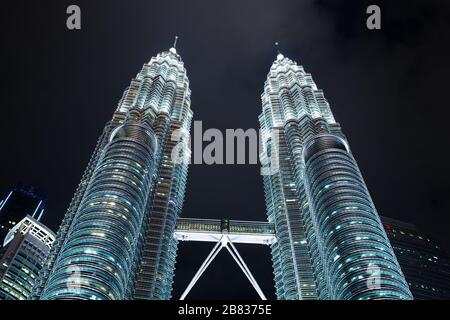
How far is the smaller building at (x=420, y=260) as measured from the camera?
163875 millimetres

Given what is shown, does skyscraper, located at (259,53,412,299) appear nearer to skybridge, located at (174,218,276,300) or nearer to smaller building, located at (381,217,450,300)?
skybridge, located at (174,218,276,300)

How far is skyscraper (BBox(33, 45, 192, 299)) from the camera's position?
285ft

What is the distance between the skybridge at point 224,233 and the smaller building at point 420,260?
65.7m

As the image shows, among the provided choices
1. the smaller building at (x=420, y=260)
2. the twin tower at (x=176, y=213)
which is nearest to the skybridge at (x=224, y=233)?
the twin tower at (x=176, y=213)

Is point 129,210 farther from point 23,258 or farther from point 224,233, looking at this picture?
point 23,258

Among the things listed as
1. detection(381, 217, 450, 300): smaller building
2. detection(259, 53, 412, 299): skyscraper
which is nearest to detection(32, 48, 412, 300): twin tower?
detection(259, 53, 412, 299): skyscraper

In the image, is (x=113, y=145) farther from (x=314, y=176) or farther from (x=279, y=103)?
(x=279, y=103)

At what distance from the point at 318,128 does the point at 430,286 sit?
250ft

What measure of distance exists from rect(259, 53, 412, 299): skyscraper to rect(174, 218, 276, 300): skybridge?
13.3ft

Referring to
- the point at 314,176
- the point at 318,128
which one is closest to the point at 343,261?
the point at 314,176

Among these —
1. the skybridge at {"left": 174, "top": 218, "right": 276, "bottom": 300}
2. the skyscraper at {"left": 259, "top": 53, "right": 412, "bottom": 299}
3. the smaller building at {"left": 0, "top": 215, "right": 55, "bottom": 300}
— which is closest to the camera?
the skyscraper at {"left": 259, "top": 53, "right": 412, "bottom": 299}

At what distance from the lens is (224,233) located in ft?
403

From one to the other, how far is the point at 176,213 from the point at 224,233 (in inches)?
531
